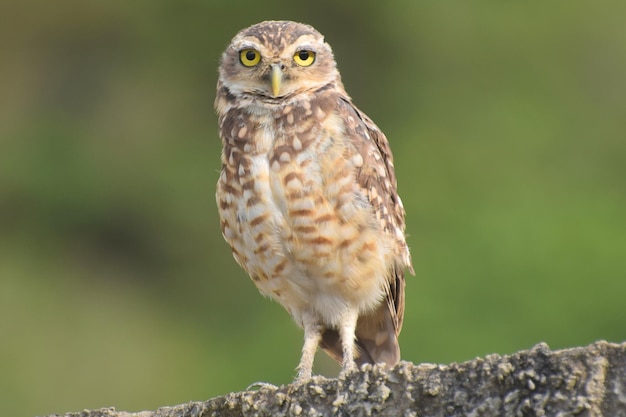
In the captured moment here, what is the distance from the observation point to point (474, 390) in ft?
7.37

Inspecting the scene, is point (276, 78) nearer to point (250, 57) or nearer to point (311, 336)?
point (250, 57)

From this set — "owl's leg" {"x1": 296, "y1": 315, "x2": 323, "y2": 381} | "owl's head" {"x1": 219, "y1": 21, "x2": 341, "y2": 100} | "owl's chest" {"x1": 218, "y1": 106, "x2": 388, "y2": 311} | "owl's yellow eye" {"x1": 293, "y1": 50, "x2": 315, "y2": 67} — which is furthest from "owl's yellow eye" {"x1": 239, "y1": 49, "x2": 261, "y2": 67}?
"owl's leg" {"x1": 296, "y1": 315, "x2": 323, "y2": 381}

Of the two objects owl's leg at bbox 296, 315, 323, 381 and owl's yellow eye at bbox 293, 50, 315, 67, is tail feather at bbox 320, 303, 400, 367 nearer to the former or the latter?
owl's leg at bbox 296, 315, 323, 381

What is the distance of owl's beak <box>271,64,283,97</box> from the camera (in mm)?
4055

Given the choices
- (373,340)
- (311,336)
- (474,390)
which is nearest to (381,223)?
(311,336)

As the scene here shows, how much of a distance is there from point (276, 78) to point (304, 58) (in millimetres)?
196

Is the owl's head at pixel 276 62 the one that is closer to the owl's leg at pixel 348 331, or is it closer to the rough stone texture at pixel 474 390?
the owl's leg at pixel 348 331

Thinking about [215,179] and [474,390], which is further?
[215,179]

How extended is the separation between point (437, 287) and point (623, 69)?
272 centimetres

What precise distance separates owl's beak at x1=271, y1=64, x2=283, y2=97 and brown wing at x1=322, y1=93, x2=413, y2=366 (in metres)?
0.22

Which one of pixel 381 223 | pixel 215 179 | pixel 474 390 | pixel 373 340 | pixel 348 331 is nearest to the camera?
pixel 474 390

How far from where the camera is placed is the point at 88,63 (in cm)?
1103

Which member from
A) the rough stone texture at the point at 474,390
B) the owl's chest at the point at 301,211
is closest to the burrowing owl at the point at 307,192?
the owl's chest at the point at 301,211

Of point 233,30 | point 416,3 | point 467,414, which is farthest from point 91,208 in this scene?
point 467,414
